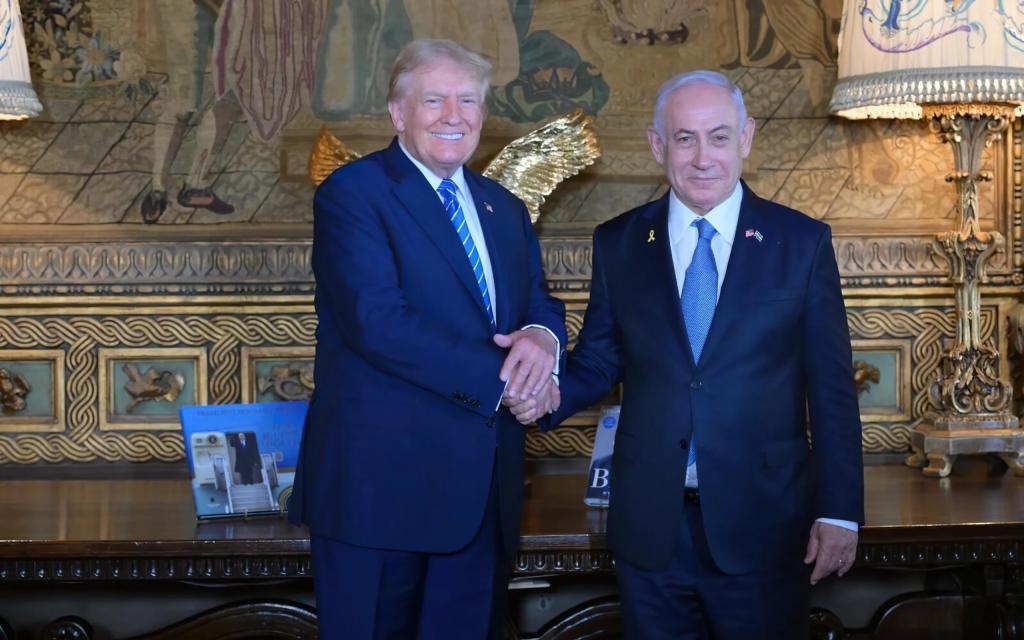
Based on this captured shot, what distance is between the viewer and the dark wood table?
344cm

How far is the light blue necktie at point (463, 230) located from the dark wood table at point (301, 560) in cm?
94

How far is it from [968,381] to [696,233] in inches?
72.0

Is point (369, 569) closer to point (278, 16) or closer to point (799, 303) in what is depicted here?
point (799, 303)

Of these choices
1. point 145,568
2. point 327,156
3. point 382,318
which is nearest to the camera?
point 382,318

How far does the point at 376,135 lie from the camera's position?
4340mm

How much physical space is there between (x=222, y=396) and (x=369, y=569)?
1.91 metres

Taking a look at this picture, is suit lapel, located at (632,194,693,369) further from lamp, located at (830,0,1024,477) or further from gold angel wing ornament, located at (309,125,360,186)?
gold angel wing ornament, located at (309,125,360,186)

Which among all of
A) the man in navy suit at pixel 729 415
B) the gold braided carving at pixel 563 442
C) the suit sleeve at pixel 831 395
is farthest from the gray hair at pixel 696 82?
the gold braided carving at pixel 563 442

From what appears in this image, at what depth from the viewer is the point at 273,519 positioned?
3723 millimetres

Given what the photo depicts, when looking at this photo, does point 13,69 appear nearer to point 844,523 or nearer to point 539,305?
point 539,305

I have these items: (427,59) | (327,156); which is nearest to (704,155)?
(427,59)

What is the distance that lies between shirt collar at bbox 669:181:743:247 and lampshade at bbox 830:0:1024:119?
1295 millimetres

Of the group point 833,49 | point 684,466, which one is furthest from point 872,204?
point 684,466

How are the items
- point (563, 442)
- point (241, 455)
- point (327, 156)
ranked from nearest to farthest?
point (241, 455) < point (327, 156) < point (563, 442)
